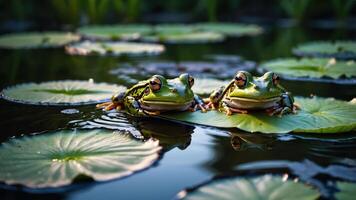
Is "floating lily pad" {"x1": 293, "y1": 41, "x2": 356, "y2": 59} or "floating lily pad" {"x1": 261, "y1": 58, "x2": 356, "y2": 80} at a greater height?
"floating lily pad" {"x1": 293, "y1": 41, "x2": 356, "y2": 59}

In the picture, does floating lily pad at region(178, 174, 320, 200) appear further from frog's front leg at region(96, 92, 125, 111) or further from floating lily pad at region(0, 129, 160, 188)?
frog's front leg at region(96, 92, 125, 111)

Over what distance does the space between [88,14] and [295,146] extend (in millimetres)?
9370

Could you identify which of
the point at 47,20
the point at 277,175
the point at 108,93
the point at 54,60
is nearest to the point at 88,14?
the point at 47,20

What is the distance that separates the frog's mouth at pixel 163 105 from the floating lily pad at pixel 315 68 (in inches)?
78.1

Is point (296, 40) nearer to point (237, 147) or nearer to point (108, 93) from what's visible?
point (108, 93)

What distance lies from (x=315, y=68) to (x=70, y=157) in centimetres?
340

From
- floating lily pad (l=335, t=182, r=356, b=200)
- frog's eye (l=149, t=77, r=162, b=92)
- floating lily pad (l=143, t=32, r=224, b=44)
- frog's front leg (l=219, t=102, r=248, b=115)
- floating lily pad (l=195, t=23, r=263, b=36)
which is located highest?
floating lily pad (l=195, t=23, r=263, b=36)

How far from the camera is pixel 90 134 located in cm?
262

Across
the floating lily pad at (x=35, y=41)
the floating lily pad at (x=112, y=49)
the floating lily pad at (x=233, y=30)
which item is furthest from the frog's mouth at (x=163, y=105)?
the floating lily pad at (x=233, y=30)

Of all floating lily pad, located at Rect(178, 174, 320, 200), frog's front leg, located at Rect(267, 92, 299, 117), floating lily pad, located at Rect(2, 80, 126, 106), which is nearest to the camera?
floating lily pad, located at Rect(178, 174, 320, 200)

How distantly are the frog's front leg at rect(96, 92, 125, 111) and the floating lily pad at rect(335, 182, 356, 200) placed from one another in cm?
188

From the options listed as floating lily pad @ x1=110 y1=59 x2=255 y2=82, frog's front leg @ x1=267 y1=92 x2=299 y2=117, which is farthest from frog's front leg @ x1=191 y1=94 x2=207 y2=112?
floating lily pad @ x1=110 y1=59 x2=255 y2=82

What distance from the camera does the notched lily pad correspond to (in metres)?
4.57

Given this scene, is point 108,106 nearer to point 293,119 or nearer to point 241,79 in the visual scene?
point 241,79
